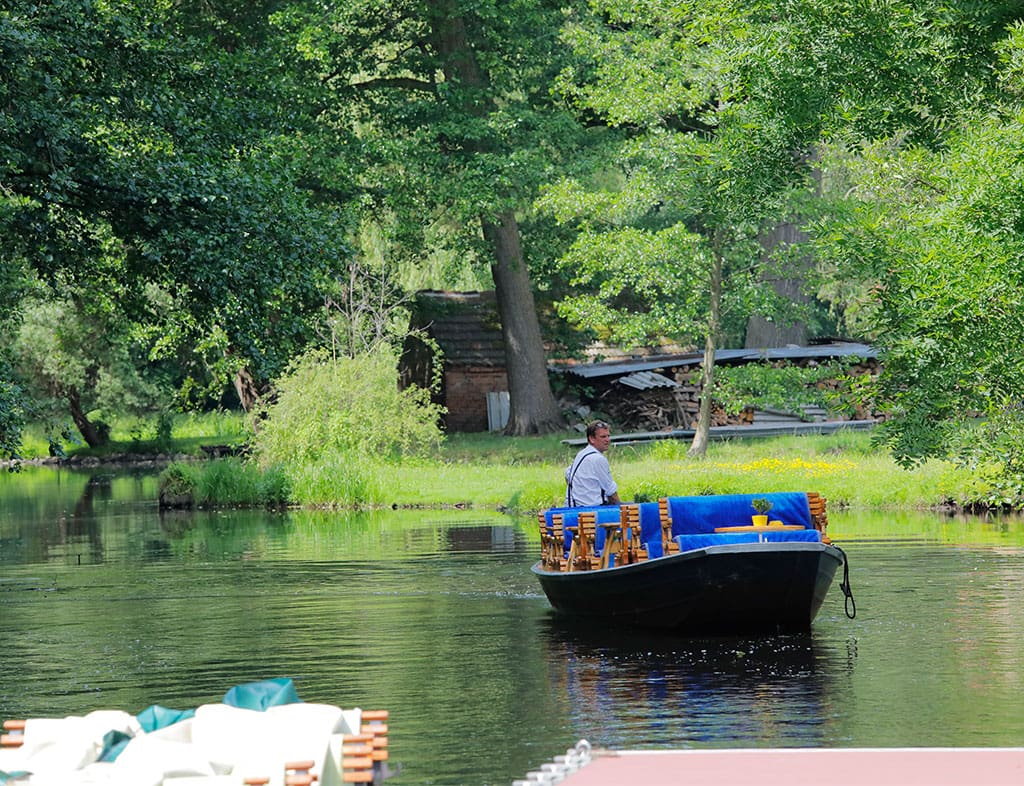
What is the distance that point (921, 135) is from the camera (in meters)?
26.4

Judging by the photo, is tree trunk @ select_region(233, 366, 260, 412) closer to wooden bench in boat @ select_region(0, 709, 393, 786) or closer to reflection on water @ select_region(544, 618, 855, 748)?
reflection on water @ select_region(544, 618, 855, 748)

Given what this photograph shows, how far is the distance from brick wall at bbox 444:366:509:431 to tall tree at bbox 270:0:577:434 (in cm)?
494

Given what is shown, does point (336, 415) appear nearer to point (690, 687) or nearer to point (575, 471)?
point (575, 471)

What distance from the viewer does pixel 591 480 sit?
2017 centimetres

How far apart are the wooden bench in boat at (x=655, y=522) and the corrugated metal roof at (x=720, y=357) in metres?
29.0

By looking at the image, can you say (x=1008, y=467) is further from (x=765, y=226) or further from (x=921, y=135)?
(x=765, y=226)

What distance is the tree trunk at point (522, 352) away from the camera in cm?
4909

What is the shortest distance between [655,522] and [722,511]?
77 centimetres

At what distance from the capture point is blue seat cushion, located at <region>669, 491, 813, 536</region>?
754 inches

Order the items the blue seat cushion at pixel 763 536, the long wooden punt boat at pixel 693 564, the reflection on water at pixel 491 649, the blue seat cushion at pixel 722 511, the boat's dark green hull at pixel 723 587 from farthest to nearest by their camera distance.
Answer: the blue seat cushion at pixel 722 511, the blue seat cushion at pixel 763 536, the long wooden punt boat at pixel 693 564, the boat's dark green hull at pixel 723 587, the reflection on water at pixel 491 649

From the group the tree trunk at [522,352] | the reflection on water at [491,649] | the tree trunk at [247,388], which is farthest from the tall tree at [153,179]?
the tree trunk at [522,352]

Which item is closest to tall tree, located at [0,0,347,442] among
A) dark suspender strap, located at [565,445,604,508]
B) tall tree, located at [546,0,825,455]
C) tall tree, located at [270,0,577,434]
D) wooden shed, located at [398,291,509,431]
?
dark suspender strap, located at [565,445,604,508]

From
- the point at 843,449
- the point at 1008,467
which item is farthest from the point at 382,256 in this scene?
the point at 1008,467

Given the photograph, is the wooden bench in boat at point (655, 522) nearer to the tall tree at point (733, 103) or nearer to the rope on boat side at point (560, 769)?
the tall tree at point (733, 103)
